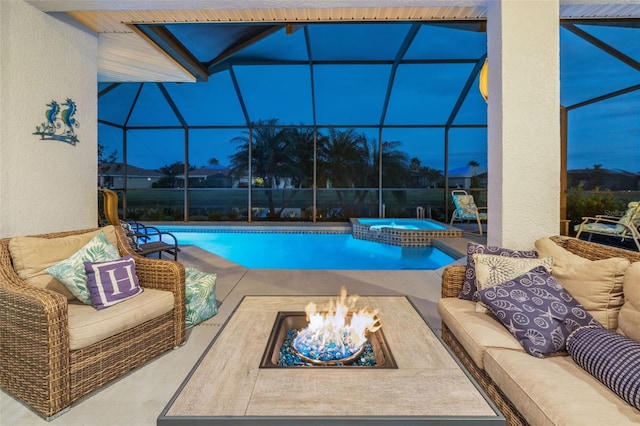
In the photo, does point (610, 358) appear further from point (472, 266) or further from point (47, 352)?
point (47, 352)

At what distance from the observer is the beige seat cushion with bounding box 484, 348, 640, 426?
1187 mm

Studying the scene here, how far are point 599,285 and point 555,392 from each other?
31.8 inches

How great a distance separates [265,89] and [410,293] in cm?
655

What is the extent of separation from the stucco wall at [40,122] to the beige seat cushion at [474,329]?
3.04 meters

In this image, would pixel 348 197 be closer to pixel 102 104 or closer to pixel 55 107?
pixel 102 104

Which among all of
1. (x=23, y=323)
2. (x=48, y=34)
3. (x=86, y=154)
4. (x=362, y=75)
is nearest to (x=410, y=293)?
(x=23, y=323)

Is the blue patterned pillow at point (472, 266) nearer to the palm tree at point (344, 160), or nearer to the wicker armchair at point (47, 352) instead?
the wicker armchair at point (47, 352)

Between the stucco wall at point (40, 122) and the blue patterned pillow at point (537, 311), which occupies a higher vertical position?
the stucco wall at point (40, 122)

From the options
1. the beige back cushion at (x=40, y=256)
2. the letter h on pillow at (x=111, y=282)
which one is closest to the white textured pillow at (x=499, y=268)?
the letter h on pillow at (x=111, y=282)

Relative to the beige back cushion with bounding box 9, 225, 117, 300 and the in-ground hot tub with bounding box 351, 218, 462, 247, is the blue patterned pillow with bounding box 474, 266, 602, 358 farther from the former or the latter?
the in-ground hot tub with bounding box 351, 218, 462, 247

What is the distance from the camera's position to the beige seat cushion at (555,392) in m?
1.19

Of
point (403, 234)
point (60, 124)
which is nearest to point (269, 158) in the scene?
point (403, 234)

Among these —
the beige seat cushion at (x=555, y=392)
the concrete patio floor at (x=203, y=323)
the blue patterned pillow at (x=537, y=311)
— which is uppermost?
the blue patterned pillow at (x=537, y=311)

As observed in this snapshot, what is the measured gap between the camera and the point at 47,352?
1.72 meters
